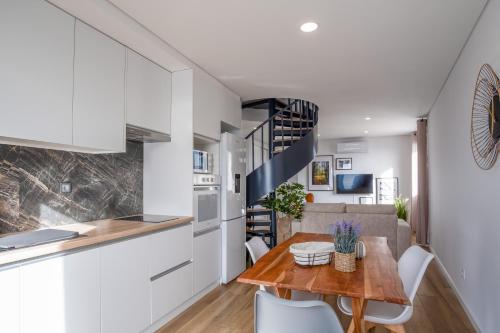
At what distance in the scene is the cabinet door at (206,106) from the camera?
3252 millimetres

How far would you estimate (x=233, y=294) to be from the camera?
11.3 feet

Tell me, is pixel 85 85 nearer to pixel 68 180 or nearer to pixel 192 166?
pixel 68 180

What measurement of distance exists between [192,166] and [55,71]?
1.46 m

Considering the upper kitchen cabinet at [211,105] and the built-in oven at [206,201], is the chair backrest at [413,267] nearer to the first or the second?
the built-in oven at [206,201]

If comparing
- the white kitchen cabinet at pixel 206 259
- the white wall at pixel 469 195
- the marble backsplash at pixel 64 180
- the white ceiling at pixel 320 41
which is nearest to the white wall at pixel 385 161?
the white wall at pixel 469 195

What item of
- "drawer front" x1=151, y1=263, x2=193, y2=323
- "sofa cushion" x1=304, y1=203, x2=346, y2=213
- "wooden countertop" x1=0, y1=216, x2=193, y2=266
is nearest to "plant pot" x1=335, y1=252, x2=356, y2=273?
"wooden countertop" x1=0, y1=216, x2=193, y2=266

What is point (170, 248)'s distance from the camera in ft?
9.09

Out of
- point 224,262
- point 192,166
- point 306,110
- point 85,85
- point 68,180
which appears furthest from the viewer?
point 306,110

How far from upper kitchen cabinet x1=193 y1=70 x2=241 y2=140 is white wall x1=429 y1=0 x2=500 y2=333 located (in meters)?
2.55

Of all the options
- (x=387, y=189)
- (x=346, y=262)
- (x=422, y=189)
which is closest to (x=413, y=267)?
(x=346, y=262)

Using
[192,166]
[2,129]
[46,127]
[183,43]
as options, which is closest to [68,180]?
A: [46,127]

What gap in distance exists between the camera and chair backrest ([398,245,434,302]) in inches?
68.9

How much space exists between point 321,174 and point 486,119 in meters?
7.08

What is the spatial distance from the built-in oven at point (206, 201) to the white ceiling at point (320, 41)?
4.07 feet
